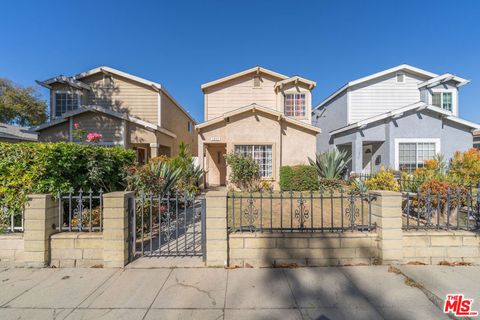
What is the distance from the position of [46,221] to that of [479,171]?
1470 cm

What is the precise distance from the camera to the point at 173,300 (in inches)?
118

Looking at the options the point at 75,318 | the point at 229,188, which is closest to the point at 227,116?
the point at 229,188

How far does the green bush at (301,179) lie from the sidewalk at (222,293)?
680cm

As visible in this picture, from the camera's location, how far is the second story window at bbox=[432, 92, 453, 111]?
14562 mm

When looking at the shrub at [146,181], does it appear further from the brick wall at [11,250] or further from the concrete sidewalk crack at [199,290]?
the concrete sidewalk crack at [199,290]

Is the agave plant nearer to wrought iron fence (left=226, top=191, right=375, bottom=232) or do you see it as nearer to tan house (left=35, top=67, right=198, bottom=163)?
wrought iron fence (left=226, top=191, right=375, bottom=232)

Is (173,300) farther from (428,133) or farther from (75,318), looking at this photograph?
(428,133)

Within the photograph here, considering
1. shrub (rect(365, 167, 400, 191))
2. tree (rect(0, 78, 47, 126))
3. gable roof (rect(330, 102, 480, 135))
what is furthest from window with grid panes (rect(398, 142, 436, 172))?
tree (rect(0, 78, 47, 126))

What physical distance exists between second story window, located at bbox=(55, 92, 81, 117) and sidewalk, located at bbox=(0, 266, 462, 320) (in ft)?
43.5

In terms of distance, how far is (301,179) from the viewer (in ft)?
34.7

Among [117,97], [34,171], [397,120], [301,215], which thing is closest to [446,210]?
[301,215]

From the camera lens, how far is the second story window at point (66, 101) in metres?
13.9

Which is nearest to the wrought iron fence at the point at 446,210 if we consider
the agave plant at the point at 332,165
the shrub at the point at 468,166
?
the agave plant at the point at 332,165

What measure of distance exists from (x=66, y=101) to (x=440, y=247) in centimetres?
1871
